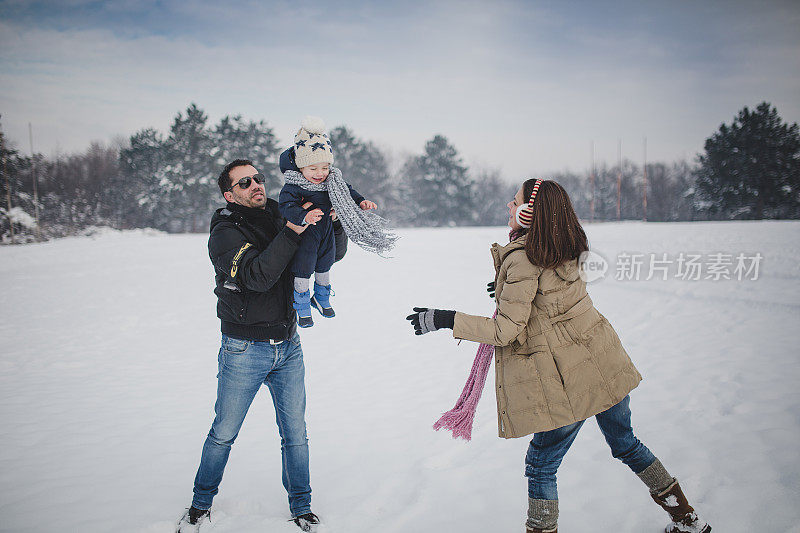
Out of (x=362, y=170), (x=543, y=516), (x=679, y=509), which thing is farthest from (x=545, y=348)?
(x=362, y=170)

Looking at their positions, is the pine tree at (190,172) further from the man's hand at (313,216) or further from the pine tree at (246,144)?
the man's hand at (313,216)

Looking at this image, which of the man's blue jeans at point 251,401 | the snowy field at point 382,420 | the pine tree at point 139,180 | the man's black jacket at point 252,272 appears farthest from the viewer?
the pine tree at point 139,180

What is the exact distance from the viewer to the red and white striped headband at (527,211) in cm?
243

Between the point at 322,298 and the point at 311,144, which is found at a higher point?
the point at 311,144

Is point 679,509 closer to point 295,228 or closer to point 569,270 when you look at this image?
point 569,270

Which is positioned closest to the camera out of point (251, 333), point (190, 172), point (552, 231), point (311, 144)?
point (552, 231)

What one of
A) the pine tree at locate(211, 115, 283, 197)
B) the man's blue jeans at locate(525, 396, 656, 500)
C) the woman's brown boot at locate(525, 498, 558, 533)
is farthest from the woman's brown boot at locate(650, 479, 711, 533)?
the pine tree at locate(211, 115, 283, 197)

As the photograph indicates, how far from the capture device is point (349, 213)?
9.76ft

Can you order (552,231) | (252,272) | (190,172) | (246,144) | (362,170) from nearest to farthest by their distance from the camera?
(552,231), (252,272), (190,172), (246,144), (362,170)

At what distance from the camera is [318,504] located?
3352mm

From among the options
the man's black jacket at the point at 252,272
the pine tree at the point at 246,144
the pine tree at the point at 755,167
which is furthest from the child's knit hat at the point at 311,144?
the pine tree at the point at 755,167

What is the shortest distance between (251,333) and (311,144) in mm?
1190

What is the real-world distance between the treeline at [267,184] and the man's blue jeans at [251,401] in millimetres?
31986

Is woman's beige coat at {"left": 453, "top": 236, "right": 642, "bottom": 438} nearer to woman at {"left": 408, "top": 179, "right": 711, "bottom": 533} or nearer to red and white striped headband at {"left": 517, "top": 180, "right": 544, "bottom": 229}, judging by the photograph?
woman at {"left": 408, "top": 179, "right": 711, "bottom": 533}
